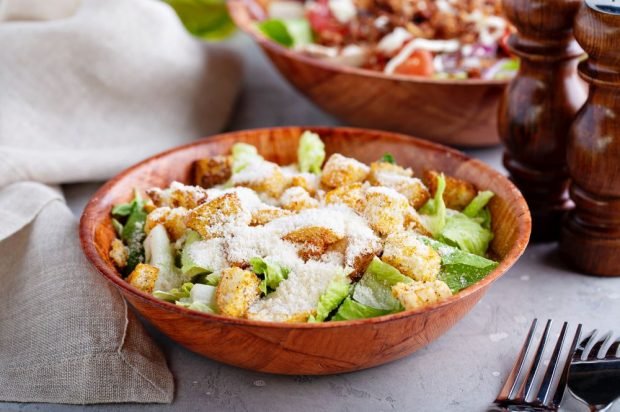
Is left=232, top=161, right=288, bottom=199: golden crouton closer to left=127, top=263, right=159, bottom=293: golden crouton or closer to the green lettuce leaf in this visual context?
left=127, top=263, right=159, bottom=293: golden crouton

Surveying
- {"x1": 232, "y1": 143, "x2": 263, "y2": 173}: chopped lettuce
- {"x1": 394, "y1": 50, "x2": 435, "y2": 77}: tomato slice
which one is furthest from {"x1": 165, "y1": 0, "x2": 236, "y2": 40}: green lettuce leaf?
{"x1": 232, "y1": 143, "x2": 263, "y2": 173}: chopped lettuce

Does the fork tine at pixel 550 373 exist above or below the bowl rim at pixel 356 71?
below

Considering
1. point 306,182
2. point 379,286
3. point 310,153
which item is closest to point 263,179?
point 306,182

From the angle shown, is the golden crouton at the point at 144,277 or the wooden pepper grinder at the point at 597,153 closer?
the golden crouton at the point at 144,277

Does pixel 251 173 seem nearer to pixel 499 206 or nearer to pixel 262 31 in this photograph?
pixel 499 206

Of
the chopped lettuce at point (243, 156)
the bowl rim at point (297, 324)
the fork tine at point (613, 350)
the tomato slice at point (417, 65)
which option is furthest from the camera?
the tomato slice at point (417, 65)

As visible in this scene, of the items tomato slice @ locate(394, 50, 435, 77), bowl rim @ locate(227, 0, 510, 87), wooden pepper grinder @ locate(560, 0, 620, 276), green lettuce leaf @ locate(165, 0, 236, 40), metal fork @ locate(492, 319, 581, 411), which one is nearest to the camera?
metal fork @ locate(492, 319, 581, 411)

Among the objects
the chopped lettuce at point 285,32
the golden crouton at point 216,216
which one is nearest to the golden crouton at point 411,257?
the golden crouton at point 216,216

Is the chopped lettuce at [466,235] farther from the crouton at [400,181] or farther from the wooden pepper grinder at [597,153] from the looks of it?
the wooden pepper grinder at [597,153]
